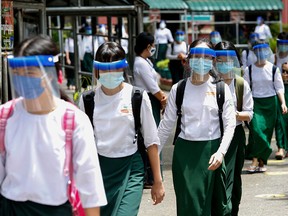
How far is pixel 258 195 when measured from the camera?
9164mm

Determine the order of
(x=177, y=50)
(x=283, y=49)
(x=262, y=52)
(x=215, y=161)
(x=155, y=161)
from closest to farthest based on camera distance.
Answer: (x=155, y=161) → (x=215, y=161) → (x=262, y=52) → (x=283, y=49) → (x=177, y=50)

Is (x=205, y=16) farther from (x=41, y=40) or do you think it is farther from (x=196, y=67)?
(x=41, y=40)

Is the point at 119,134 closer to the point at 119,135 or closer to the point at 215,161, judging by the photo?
the point at 119,135

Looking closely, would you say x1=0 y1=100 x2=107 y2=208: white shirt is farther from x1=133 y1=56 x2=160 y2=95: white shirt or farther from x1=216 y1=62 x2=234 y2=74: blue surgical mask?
x1=133 y1=56 x2=160 y2=95: white shirt

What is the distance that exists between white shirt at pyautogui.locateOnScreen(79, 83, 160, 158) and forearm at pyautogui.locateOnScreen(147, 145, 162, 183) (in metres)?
0.04

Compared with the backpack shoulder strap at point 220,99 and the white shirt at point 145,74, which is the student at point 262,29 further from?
the backpack shoulder strap at point 220,99

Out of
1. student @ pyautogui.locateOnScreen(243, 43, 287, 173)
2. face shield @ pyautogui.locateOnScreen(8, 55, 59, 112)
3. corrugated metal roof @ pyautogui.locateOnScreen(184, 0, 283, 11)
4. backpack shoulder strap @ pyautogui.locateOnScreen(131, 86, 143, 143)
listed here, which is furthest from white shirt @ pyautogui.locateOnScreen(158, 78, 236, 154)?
corrugated metal roof @ pyautogui.locateOnScreen(184, 0, 283, 11)

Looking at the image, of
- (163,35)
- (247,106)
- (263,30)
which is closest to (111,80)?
(247,106)

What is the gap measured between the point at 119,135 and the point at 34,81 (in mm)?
1686

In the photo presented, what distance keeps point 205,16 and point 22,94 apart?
21985mm

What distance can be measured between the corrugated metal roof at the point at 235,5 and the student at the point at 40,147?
70.8 feet

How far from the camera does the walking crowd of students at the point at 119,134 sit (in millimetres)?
3977

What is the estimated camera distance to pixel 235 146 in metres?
7.27

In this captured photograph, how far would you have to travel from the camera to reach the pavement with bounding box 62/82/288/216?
329 inches
